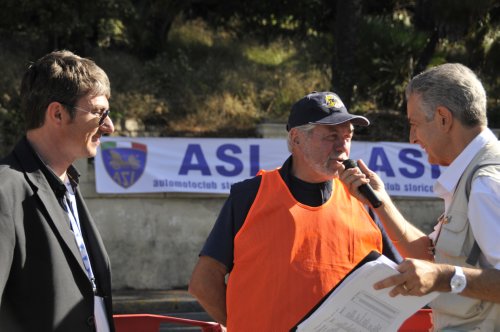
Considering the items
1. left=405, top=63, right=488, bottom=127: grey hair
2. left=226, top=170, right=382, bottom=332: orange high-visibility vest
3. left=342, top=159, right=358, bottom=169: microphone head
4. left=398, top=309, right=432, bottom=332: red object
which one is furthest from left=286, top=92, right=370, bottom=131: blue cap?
left=398, top=309, right=432, bottom=332: red object

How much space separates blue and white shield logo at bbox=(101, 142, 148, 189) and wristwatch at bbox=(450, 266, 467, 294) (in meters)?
10.2

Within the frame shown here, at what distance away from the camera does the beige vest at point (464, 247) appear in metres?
2.99

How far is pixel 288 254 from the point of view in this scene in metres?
3.53

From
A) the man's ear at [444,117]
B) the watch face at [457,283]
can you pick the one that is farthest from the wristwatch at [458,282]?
the man's ear at [444,117]

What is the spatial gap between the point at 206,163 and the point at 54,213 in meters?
9.78

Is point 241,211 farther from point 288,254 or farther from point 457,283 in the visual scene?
point 457,283

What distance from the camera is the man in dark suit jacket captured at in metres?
2.91

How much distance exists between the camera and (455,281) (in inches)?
111

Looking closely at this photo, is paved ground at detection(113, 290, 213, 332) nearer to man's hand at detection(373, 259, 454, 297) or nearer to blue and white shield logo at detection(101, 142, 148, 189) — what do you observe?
blue and white shield logo at detection(101, 142, 148, 189)

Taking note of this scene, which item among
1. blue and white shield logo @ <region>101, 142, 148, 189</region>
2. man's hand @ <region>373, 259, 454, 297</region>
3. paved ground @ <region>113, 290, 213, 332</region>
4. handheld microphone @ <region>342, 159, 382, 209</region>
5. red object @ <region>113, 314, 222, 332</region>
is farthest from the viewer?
blue and white shield logo @ <region>101, 142, 148, 189</region>

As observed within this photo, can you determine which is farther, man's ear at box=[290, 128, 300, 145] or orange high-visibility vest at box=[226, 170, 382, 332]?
man's ear at box=[290, 128, 300, 145]

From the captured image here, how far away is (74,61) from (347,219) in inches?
54.1

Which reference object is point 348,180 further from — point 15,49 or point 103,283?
point 15,49

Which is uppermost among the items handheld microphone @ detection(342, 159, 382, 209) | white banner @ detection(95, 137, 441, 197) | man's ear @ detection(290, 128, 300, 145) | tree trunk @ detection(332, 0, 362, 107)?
man's ear @ detection(290, 128, 300, 145)
